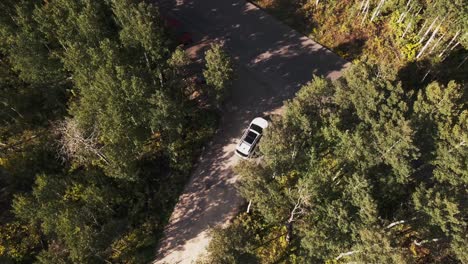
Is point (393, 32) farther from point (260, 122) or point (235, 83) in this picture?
point (260, 122)

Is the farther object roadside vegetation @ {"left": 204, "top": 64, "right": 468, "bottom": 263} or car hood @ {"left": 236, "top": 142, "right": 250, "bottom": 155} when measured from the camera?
car hood @ {"left": 236, "top": 142, "right": 250, "bottom": 155}

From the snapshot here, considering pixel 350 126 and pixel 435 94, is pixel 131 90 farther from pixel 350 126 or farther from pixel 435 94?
pixel 435 94

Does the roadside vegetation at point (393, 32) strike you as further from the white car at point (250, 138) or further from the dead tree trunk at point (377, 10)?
the white car at point (250, 138)

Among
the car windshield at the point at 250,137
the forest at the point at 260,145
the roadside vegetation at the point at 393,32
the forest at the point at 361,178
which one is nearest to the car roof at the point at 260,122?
the car windshield at the point at 250,137

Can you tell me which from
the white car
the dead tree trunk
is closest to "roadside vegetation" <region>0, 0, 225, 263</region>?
the white car

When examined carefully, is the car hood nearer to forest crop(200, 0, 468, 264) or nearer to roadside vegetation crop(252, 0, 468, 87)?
forest crop(200, 0, 468, 264)

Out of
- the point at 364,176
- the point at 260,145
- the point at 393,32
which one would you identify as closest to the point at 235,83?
the point at 260,145
